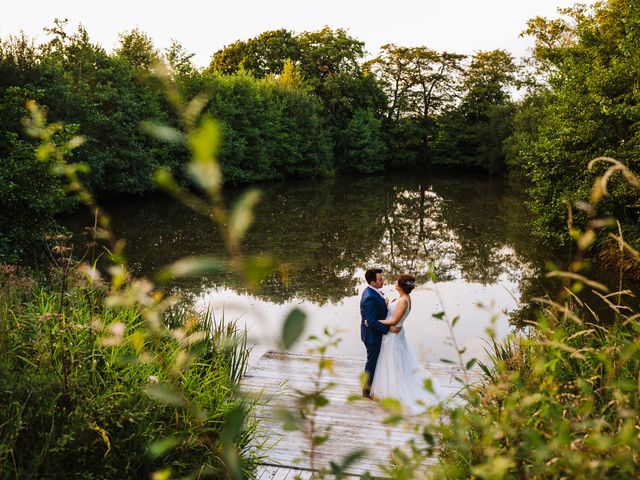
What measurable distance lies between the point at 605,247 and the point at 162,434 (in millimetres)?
14159

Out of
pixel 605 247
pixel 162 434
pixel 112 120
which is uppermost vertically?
pixel 112 120

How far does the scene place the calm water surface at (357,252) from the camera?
38.9 ft

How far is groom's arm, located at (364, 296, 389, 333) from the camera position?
7.14m

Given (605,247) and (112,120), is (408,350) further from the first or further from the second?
(112,120)

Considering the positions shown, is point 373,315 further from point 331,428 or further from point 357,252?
point 357,252

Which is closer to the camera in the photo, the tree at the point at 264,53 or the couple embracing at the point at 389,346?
the couple embracing at the point at 389,346

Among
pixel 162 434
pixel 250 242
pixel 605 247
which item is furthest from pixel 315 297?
pixel 162 434

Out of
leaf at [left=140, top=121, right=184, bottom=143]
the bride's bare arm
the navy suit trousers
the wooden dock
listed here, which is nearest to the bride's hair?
the bride's bare arm

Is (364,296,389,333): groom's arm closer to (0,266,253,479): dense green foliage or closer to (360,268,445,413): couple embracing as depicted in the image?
(360,268,445,413): couple embracing

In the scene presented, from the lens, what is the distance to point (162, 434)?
14.4 ft

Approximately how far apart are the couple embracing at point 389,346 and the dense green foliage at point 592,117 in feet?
22.8

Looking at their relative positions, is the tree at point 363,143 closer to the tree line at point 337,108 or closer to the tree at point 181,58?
the tree line at point 337,108

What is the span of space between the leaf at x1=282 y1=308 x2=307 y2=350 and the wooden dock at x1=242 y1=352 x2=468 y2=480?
3.31 meters

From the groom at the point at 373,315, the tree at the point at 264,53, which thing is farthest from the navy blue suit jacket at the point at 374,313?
the tree at the point at 264,53
